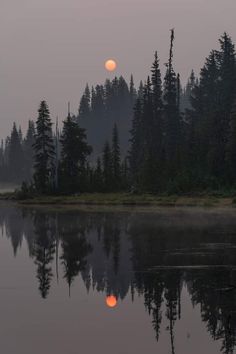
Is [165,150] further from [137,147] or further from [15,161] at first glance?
[15,161]

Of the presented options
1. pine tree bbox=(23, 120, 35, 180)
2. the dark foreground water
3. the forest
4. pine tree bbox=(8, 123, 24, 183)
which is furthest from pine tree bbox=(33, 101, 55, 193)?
pine tree bbox=(8, 123, 24, 183)

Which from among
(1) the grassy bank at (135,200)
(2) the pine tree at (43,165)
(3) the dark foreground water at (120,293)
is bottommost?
(3) the dark foreground water at (120,293)

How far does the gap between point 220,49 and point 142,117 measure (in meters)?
21.0

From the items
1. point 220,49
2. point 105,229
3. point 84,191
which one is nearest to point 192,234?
point 105,229

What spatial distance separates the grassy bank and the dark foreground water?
2379 cm

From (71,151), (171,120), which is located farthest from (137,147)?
(71,151)

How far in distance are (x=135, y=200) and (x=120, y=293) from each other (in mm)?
45847

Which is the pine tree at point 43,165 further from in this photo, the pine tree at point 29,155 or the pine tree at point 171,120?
the pine tree at point 29,155

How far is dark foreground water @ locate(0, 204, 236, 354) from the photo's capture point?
485 inches

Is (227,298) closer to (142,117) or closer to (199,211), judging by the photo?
(199,211)

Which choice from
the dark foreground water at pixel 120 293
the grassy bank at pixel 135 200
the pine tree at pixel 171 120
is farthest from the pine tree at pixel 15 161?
the dark foreground water at pixel 120 293

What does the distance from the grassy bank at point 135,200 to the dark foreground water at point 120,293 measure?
23786 millimetres

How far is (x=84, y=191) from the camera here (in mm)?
78062

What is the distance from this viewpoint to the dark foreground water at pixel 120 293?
12.3 m
